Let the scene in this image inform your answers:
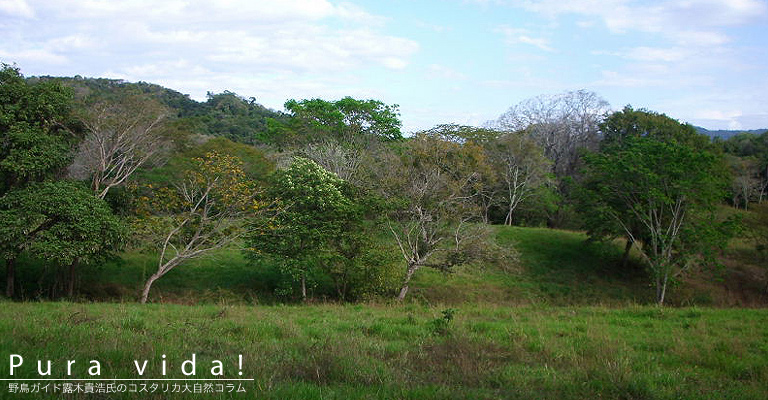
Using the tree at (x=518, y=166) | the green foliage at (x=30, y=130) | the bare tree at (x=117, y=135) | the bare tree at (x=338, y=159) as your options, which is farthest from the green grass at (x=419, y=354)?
the tree at (x=518, y=166)

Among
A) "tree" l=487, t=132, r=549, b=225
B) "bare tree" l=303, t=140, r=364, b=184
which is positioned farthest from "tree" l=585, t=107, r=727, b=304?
"bare tree" l=303, t=140, r=364, b=184

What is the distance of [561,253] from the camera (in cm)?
3067

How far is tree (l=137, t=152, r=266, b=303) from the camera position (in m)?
17.5

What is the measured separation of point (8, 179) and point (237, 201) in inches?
285

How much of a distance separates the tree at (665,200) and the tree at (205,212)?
16487 mm

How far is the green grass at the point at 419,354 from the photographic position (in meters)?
5.23

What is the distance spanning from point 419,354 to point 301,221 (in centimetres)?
1212

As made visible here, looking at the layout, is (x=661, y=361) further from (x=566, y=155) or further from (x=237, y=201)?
(x=566, y=155)

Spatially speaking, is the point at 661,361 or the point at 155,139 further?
the point at 155,139

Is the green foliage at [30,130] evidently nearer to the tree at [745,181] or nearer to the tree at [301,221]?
the tree at [301,221]

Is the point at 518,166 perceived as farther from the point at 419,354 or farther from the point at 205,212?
the point at 419,354

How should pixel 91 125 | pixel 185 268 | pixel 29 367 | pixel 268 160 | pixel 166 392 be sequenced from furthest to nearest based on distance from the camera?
pixel 268 160
pixel 185 268
pixel 91 125
pixel 29 367
pixel 166 392

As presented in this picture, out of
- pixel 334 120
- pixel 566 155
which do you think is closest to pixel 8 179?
pixel 334 120

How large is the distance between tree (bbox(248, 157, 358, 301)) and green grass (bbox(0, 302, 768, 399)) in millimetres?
7419
